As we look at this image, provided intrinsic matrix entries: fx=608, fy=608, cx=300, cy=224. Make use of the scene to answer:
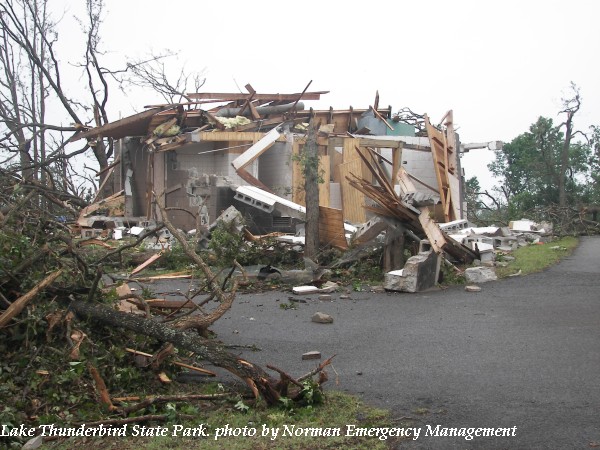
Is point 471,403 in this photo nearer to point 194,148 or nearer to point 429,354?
point 429,354

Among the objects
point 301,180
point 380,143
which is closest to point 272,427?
point 380,143

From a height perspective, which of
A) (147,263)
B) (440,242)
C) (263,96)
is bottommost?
(440,242)

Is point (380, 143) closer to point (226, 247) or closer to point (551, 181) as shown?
point (226, 247)

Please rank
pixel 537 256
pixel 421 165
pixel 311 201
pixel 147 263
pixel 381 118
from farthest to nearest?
pixel 381 118 < pixel 421 165 < pixel 537 256 < pixel 311 201 < pixel 147 263

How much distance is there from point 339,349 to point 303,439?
95.9 inches

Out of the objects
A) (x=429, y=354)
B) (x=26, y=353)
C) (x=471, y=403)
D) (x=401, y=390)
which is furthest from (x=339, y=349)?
(x=26, y=353)

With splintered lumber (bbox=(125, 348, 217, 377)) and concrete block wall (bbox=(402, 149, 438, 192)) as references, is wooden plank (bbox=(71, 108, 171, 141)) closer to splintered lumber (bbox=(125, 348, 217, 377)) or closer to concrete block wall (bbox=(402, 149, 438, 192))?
concrete block wall (bbox=(402, 149, 438, 192))

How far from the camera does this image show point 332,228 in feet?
41.6

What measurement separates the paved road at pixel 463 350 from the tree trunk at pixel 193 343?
0.76 metres

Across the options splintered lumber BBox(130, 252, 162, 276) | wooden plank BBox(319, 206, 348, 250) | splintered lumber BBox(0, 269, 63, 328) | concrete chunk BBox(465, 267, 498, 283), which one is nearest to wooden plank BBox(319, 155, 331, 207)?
wooden plank BBox(319, 206, 348, 250)

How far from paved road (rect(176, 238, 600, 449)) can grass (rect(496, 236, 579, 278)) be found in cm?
128

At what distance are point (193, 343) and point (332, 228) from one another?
8.17 meters

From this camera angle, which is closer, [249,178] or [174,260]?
[174,260]

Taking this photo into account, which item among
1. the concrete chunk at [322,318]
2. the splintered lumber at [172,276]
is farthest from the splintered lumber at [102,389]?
the splintered lumber at [172,276]
